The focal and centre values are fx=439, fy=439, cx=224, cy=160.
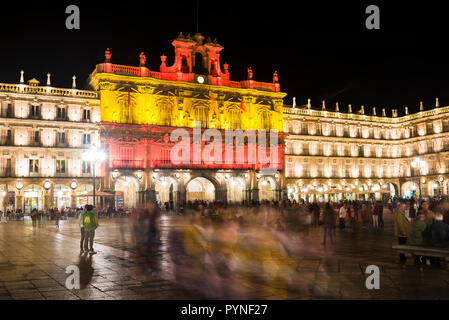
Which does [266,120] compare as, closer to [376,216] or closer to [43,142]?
[43,142]

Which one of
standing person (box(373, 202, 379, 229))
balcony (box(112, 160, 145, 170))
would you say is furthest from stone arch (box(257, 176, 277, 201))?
standing person (box(373, 202, 379, 229))

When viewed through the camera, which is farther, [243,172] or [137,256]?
[243,172]

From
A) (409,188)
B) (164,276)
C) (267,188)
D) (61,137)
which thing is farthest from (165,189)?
(164,276)

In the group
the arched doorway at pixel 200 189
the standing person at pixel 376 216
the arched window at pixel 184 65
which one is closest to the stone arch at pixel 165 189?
the arched doorway at pixel 200 189

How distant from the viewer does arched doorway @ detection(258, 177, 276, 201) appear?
53.2m

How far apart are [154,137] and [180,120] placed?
3714mm

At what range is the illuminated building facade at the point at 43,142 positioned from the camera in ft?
143

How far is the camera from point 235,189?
52.3m

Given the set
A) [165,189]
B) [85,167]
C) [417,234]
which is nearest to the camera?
[417,234]

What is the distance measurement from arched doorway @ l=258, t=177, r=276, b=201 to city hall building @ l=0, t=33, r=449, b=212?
130mm
